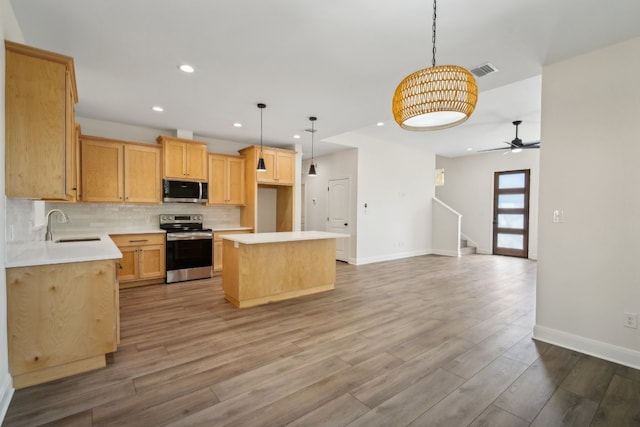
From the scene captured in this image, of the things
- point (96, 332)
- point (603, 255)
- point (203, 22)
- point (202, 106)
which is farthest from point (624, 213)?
point (202, 106)

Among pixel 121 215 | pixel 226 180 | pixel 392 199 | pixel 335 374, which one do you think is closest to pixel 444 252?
pixel 392 199

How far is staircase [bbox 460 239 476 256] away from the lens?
8191mm

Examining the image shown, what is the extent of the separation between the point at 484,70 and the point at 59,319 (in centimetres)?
435

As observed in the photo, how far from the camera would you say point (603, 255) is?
2512 mm

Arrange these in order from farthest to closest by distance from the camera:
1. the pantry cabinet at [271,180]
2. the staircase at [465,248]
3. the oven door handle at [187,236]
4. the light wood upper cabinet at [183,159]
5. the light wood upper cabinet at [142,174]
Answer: the staircase at [465,248] < the pantry cabinet at [271,180] < the light wood upper cabinet at [183,159] < the oven door handle at [187,236] < the light wood upper cabinet at [142,174]

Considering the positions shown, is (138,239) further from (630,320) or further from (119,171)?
(630,320)

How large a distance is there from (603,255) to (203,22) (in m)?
3.92

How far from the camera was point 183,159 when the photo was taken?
16.7ft

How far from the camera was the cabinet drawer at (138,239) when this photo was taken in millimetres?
4430

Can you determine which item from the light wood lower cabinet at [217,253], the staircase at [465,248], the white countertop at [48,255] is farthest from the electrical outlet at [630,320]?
the staircase at [465,248]

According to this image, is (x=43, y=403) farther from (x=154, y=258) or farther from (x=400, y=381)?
(x=154, y=258)

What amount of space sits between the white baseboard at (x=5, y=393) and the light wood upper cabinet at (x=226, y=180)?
151 inches

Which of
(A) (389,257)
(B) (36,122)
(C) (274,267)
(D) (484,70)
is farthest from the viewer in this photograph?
(A) (389,257)

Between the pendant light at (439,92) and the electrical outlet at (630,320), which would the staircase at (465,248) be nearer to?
the electrical outlet at (630,320)
